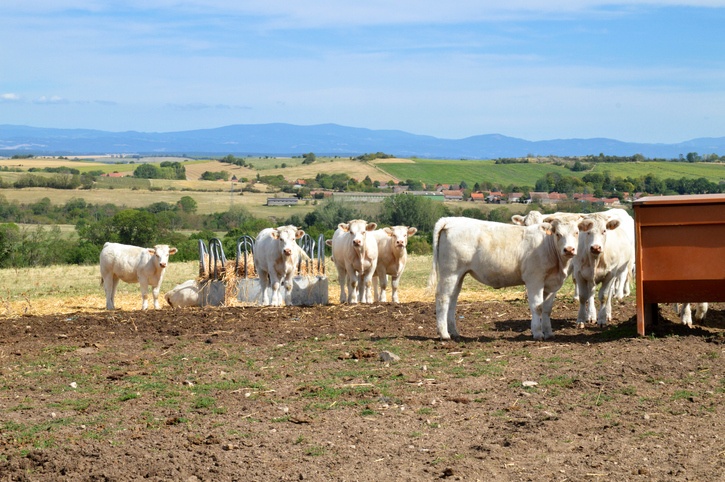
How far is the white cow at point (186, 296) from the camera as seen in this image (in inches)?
874

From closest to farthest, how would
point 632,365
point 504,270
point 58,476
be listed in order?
1. point 58,476
2. point 632,365
3. point 504,270

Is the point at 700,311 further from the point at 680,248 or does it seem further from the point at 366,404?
the point at 366,404

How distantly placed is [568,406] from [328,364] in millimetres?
3962

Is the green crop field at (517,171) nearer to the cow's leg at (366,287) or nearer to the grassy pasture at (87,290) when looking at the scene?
the grassy pasture at (87,290)

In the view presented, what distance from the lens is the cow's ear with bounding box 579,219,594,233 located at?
14.6 metres

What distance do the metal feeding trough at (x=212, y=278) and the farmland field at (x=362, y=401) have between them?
4825mm

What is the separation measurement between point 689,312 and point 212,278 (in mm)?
11706

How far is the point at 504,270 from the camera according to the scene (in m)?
14.0

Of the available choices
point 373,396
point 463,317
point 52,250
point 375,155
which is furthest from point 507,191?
point 373,396

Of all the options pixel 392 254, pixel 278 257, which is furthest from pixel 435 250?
pixel 278 257

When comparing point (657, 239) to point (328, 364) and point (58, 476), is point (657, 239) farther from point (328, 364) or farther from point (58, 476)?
point (58, 476)

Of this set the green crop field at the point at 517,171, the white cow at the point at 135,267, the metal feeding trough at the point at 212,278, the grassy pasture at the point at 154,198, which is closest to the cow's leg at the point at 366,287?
the metal feeding trough at the point at 212,278

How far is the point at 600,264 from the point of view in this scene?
1584cm

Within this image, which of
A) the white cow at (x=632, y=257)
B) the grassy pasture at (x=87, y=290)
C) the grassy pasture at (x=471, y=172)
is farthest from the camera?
the grassy pasture at (x=471, y=172)
